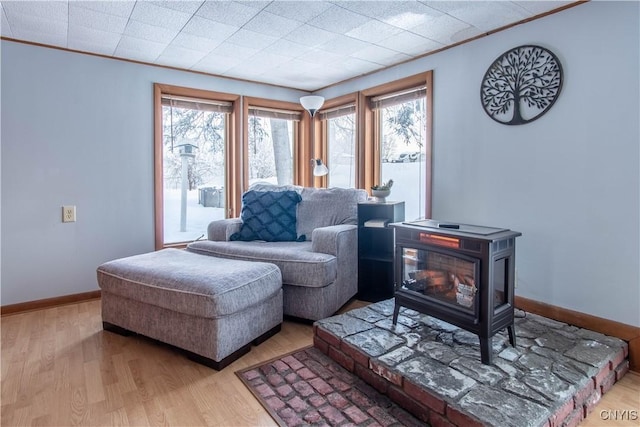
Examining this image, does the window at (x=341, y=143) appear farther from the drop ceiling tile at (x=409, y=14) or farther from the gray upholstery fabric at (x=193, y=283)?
the gray upholstery fabric at (x=193, y=283)

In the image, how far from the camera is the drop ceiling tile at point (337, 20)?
2289 millimetres

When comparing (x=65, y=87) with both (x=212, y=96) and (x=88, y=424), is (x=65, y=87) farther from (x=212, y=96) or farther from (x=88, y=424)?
(x=88, y=424)

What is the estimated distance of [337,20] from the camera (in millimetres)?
2400

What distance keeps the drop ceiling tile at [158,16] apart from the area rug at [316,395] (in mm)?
2158

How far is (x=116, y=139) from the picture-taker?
318 cm

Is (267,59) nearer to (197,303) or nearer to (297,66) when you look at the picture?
(297,66)

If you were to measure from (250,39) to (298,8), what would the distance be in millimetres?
625

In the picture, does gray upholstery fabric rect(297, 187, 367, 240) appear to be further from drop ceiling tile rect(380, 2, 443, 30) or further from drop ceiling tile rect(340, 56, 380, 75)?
drop ceiling tile rect(380, 2, 443, 30)

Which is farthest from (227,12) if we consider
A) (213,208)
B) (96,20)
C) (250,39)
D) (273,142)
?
(213,208)

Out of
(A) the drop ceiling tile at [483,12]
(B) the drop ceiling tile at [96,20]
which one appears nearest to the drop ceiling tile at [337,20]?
(A) the drop ceiling tile at [483,12]

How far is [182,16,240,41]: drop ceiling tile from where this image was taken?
2436mm

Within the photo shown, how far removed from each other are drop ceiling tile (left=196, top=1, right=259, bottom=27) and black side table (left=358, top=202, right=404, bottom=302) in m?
1.57

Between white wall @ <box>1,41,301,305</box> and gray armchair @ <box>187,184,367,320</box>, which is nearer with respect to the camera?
gray armchair @ <box>187,184,367,320</box>

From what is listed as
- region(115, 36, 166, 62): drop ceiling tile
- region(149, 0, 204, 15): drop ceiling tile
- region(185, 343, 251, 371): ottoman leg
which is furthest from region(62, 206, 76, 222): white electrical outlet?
region(149, 0, 204, 15): drop ceiling tile
